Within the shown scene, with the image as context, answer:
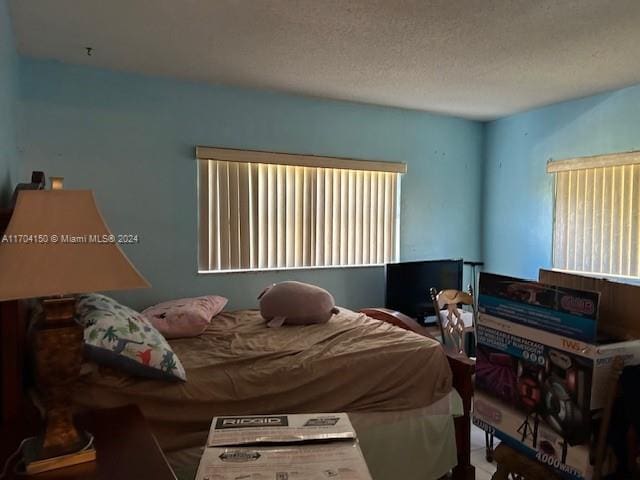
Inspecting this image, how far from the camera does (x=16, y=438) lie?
1.13 m

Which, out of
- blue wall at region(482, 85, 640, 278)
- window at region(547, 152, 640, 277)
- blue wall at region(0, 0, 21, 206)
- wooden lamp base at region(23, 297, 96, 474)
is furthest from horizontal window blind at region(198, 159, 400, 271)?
wooden lamp base at region(23, 297, 96, 474)

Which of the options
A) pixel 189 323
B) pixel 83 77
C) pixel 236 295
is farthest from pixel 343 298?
pixel 83 77

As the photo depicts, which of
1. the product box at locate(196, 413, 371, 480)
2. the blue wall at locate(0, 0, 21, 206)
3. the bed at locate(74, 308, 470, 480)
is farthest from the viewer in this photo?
the blue wall at locate(0, 0, 21, 206)

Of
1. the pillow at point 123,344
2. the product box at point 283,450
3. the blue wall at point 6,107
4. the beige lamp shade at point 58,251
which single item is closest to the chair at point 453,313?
the pillow at point 123,344

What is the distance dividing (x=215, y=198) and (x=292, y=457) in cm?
247

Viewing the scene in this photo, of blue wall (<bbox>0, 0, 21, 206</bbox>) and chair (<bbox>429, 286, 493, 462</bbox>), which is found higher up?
→ blue wall (<bbox>0, 0, 21, 206</bbox>)

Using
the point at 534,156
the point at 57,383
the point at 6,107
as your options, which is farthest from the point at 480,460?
the point at 6,107

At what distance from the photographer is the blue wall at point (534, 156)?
312cm

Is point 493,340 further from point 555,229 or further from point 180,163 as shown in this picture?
point 555,229

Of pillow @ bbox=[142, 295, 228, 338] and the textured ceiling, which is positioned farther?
pillow @ bbox=[142, 295, 228, 338]

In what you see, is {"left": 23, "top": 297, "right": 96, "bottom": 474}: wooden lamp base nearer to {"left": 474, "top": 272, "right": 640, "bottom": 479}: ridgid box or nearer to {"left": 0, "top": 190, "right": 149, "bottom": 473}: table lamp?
{"left": 0, "top": 190, "right": 149, "bottom": 473}: table lamp

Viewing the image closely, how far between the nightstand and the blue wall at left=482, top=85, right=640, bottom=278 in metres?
3.40

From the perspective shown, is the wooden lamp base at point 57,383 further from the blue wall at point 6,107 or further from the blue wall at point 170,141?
the blue wall at point 170,141

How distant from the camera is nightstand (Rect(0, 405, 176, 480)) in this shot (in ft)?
3.13
